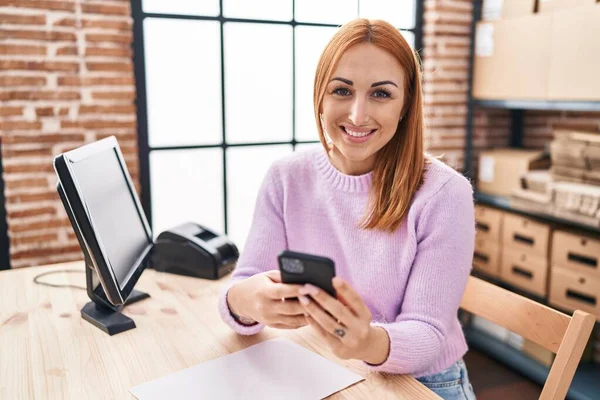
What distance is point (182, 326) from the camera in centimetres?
135

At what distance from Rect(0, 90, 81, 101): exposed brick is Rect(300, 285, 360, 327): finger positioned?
1.68 metres

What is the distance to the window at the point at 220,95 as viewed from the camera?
2553 mm

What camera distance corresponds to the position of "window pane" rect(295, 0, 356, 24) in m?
2.85

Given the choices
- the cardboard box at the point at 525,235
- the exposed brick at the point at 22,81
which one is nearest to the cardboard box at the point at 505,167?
the cardboard box at the point at 525,235

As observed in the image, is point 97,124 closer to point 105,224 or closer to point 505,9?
point 105,224

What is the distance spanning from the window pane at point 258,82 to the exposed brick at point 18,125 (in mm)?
920

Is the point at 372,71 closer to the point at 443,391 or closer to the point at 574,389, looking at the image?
the point at 443,391

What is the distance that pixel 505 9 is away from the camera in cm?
288

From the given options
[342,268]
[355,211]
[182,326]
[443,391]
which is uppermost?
[355,211]

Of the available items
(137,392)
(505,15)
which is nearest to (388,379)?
(137,392)

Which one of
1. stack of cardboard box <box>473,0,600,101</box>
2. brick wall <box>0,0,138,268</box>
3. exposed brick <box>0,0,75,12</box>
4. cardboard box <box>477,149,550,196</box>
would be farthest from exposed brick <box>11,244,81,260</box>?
stack of cardboard box <box>473,0,600,101</box>

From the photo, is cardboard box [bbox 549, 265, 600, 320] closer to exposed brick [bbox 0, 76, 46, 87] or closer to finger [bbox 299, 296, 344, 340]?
finger [bbox 299, 296, 344, 340]

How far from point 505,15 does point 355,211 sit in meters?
2.04

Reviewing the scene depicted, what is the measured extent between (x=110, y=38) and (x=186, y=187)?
0.80 meters
